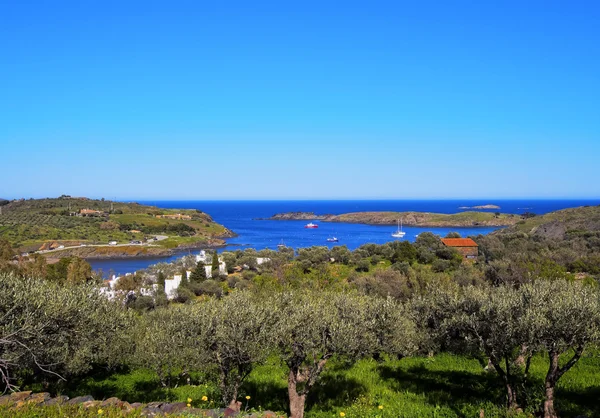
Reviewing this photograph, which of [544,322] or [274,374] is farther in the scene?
[274,374]

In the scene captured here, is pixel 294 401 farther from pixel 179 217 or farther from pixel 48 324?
pixel 179 217

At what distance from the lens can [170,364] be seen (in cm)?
1664

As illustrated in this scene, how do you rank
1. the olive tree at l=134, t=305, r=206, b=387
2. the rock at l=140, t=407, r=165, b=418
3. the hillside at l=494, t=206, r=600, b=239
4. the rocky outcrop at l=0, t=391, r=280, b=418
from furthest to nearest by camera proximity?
1. the hillside at l=494, t=206, r=600, b=239
2. the olive tree at l=134, t=305, r=206, b=387
3. the rocky outcrop at l=0, t=391, r=280, b=418
4. the rock at l=140, t=407, r=165, b=418

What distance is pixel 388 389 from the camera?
16.6 meters

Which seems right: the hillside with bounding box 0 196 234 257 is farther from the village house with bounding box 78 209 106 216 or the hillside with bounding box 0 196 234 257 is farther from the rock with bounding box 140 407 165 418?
the rock with bounding box 140 407 165 418

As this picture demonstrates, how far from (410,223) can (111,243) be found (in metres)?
127

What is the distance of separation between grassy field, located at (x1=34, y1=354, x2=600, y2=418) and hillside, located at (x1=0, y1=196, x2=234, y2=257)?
91.9 metres

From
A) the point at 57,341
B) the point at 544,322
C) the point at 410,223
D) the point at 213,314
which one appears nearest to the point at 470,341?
the point at 544,322

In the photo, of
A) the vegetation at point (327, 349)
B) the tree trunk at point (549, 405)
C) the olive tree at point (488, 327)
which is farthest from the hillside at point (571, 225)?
the tree trunk at point (549, 405)

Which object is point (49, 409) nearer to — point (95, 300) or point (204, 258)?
point (95, 300)

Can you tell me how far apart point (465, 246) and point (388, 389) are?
190 ft

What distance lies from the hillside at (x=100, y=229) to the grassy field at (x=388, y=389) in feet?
302

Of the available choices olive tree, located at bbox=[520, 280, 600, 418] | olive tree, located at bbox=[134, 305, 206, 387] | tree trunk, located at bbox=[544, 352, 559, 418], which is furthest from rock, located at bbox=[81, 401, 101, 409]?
tree trunk, located at bbox=[544, 352, 559, 418]

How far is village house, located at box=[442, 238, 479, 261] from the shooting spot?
66625 millimetres
